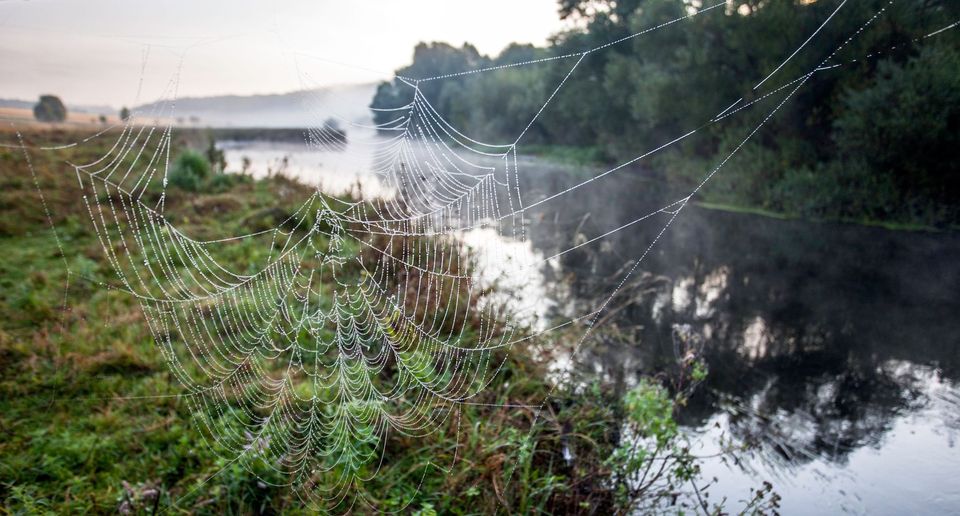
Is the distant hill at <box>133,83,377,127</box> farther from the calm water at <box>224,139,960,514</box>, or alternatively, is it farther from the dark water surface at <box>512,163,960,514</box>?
the dark water surface at <box>512,163,960,514</box>

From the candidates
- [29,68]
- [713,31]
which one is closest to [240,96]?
[29,68]

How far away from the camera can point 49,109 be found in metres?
2.49

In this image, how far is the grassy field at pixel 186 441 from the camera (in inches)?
124

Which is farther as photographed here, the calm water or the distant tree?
the calm water

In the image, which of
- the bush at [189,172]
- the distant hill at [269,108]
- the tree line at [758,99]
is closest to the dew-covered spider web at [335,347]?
the distant hill at [269,108]

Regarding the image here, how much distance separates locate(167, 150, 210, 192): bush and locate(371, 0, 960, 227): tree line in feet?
13.1

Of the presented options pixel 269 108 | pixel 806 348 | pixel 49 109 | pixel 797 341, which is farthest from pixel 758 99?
pixel 797 341

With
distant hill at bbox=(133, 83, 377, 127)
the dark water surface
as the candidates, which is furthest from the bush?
distant hill at bbox=(133, 83, 377, 127)

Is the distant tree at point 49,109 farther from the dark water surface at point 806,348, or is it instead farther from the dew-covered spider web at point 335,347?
the dark water surface at point 806,348

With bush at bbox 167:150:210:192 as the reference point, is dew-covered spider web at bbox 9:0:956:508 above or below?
below

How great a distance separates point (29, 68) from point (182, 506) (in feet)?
7.46

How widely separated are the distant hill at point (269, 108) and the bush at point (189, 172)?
7.78 metres

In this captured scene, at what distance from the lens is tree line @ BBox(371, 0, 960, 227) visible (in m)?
6.79

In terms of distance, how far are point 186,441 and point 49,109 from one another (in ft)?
6.66
